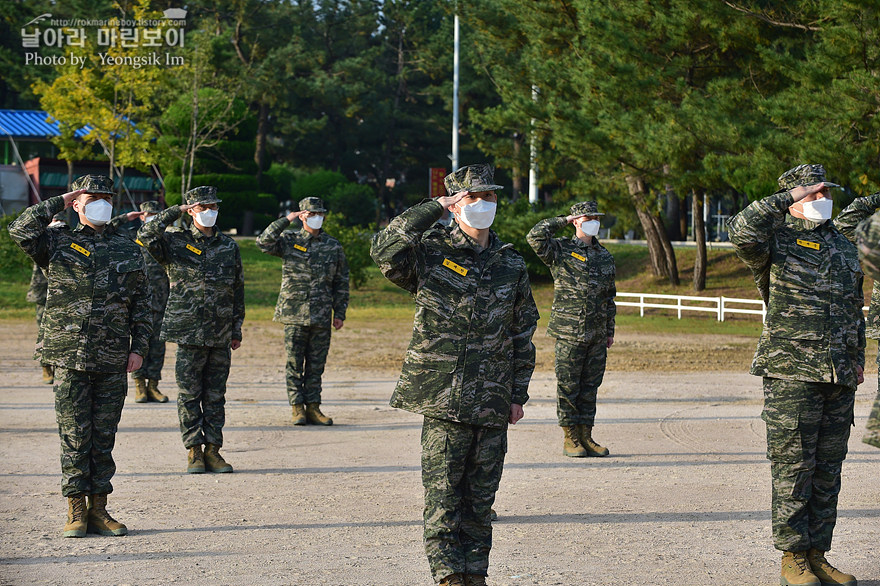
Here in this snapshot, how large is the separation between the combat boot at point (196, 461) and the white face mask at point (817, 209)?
5.56 meters

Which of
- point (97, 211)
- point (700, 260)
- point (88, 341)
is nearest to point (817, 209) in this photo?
point (97, 211)

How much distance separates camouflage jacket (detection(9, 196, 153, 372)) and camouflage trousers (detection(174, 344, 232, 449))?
6.00 ft

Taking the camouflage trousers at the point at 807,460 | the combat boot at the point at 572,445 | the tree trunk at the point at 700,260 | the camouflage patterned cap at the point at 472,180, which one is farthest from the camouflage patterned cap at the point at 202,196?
the tree trunk at the point at 700,260

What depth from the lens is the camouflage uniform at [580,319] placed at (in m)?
10.2

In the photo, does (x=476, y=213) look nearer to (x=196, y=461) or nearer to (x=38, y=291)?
(x=196, y=461)

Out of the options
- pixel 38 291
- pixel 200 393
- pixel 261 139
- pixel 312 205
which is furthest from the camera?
pixel 261 139

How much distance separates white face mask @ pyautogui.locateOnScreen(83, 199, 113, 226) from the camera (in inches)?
289

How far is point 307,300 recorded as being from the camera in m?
12.0

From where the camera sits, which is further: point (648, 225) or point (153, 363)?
point (648, 225)

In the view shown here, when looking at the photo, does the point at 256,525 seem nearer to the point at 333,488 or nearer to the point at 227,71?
the point at 333,488

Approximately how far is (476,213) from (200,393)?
4597 mm

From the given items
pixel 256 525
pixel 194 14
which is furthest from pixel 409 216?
pixel 194 14

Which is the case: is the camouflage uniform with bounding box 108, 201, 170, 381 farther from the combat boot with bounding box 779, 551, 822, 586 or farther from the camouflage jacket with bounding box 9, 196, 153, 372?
the combat boot with bounding box 779, 551, 822, 586

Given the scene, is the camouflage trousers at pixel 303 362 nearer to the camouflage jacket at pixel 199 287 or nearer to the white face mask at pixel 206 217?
the camouflage jacket at pixel 199 287
